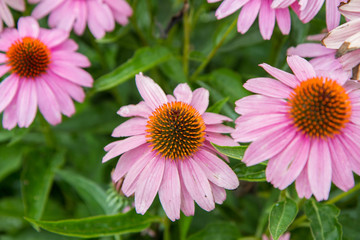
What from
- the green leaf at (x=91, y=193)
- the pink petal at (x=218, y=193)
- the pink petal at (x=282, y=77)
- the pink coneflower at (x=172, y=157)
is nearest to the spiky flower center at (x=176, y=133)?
the pink coneflower at (x=172, y=157)

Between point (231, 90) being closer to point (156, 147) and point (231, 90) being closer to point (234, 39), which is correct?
point (234, 39)

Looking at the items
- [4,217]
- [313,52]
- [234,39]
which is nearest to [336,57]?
[313,52]

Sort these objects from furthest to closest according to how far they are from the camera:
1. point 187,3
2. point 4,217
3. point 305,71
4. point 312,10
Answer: point 4,217
point 187,3
point 312,10
point 305,71

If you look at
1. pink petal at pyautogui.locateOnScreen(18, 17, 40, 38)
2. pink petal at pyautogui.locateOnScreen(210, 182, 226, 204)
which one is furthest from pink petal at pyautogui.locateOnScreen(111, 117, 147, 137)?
pink petal at pyautogui.locateOnScreen(18, 17, 40, 38)

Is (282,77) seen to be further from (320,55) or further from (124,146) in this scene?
(124,146)

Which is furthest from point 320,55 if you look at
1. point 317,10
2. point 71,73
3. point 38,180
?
point 38,180

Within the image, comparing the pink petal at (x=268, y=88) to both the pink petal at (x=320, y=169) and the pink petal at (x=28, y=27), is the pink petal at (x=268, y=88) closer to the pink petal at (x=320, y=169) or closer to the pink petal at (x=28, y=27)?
the pink petal at (x=320, y=169)
